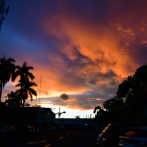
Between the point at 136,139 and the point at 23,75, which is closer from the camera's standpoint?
the point at 136,139

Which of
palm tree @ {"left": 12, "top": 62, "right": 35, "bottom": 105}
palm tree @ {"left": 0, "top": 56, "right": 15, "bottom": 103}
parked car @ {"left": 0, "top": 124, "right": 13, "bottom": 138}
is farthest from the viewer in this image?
palm tree @ {"left": 12, "top": 62, "right": 35, "bottom": 105}

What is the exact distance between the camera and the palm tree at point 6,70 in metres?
48.0

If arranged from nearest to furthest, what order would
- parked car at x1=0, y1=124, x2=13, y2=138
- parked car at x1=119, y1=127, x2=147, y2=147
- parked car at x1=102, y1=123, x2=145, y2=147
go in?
parked car at x1=119, y1=127, x2=147, y2=147, parked car at x1=102, y1=123, x2=145, y2=147, parked car at x1=0, y1=124, x2=13, y2=138

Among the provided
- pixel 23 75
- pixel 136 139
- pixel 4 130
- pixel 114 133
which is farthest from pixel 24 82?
pixel 136 139

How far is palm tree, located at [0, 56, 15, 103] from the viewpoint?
4797 centimetres

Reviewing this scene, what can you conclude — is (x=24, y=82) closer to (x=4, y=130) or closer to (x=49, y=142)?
(x=4, y=130)

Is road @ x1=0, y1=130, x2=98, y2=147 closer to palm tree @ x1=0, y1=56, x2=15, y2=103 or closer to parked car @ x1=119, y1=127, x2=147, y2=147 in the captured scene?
parked car @ x1=119, y1=127, x2=147, y2=147

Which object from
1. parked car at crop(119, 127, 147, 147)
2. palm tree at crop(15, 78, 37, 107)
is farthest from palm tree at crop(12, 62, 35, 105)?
parked car at crop(119, 127, 147, 147)

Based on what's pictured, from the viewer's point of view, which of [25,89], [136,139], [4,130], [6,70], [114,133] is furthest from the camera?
[25,89]

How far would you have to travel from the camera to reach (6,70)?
161ft

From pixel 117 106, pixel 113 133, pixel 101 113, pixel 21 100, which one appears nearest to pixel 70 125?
pixel 101 113

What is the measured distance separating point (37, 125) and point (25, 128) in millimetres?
46248

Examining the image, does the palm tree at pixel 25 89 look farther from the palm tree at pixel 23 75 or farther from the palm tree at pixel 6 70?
the palm tree at pixel 6 70

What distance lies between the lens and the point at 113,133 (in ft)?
35.1
